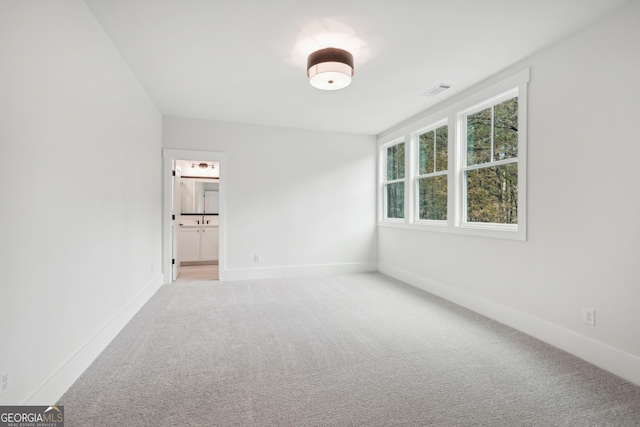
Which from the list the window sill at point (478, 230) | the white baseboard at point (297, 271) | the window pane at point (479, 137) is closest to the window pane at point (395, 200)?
the window sill at point (478, 230)

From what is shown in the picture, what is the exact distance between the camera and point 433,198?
14.5 feet

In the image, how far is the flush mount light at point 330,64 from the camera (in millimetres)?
2648

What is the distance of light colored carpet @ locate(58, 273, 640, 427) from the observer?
171cm

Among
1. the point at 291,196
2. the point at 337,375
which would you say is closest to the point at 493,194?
the point at 337,375

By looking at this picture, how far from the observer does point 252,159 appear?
5168 millimetres

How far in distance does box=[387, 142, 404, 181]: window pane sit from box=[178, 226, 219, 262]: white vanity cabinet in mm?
3875

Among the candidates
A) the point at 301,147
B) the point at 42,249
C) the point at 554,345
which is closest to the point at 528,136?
the point at 554,345

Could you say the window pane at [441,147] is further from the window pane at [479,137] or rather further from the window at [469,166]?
the window pane at [479,137]

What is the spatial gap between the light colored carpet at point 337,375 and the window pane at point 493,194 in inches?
44.1

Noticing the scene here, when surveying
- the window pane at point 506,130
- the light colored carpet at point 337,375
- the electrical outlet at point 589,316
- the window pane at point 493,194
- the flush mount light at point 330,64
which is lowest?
the light colored carpet at point 337,375

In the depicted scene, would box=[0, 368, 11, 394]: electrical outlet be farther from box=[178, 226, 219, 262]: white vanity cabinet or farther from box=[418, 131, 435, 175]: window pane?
box=[178, 226, 219, 262]: white vanity cabinet

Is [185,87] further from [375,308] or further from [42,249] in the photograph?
[375,308]

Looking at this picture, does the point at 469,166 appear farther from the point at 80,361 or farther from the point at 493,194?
the point at 80,361

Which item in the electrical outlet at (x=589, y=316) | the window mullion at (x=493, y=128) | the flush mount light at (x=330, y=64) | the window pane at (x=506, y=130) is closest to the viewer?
the electrical outlet at (x=589, y=316)
